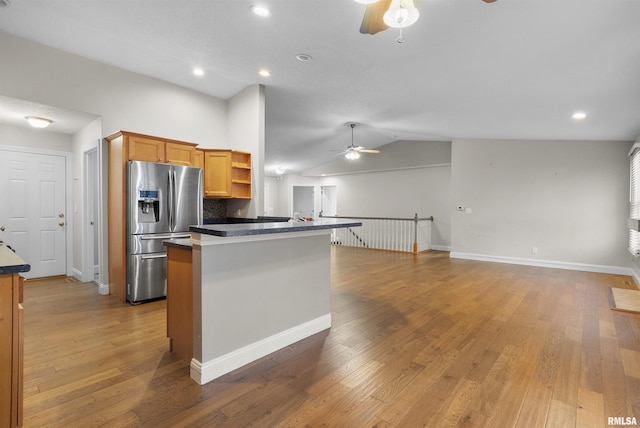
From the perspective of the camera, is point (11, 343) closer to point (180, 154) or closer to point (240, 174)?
point (180, 154)

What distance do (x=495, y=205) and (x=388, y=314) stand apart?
4786 millimetres

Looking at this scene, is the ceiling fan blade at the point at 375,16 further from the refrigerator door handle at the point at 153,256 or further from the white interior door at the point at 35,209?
the white interior door at the point at 35,209

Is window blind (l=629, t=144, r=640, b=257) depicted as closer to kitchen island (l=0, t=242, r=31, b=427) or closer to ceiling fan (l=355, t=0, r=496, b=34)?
ceiling fan (l=355, t=0, r=496, b=34)

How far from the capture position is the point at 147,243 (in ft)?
13.0

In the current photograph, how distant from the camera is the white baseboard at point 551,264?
5773mm

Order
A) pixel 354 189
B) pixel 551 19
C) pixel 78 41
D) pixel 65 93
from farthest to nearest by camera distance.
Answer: pixel 354 189, pixel 65 93, pixel 78 41, pixel 551 19

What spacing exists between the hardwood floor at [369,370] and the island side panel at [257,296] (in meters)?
0.13

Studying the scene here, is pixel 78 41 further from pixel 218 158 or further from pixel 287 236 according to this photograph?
pixel 287 236

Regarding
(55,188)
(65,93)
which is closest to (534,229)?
(65,93)

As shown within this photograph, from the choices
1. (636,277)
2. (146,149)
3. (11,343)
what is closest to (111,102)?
(146,149)

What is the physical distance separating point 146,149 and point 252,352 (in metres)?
3.07

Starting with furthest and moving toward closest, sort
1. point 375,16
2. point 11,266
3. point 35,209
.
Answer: point 35,209 < point 375,16 < point 11,266

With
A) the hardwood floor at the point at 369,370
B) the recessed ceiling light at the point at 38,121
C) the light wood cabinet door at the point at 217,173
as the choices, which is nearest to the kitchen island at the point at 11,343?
the hardwood floor at the point at 369,370

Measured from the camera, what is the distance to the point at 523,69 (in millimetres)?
3322
